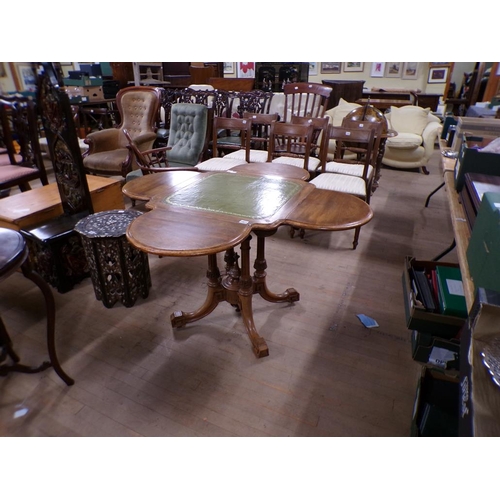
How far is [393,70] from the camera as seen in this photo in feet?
25.1

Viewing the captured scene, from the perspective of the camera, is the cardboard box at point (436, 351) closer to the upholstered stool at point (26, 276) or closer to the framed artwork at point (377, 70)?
the upholstered stool at point (26, 276)

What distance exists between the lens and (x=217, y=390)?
Answer: 160 centimetres

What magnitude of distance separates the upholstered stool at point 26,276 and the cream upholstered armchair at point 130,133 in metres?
2.22

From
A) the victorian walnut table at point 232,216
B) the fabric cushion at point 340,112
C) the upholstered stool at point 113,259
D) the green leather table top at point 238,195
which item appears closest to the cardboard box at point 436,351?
the victorian walnut table at point 232,216

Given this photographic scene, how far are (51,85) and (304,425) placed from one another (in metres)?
2.14

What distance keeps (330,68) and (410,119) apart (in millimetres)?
3907

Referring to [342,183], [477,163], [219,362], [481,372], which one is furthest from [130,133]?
[481,372]

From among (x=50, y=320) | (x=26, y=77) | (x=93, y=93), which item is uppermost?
(x=26, y=77)

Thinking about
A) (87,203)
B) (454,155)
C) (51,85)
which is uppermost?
(51,85)

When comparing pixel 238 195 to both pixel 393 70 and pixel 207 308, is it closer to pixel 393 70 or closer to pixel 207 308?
pixel 207 308

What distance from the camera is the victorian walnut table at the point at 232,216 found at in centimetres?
128
